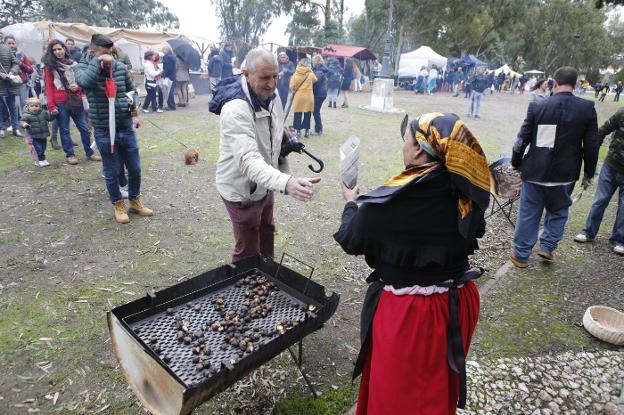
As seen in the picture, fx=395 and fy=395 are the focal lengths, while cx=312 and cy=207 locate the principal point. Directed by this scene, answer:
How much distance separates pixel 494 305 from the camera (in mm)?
4375

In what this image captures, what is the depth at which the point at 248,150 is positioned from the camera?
9.57ft

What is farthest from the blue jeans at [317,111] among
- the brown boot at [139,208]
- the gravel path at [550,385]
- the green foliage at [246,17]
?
the green foliage at [246,17]

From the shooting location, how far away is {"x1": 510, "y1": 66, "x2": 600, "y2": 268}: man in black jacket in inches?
175

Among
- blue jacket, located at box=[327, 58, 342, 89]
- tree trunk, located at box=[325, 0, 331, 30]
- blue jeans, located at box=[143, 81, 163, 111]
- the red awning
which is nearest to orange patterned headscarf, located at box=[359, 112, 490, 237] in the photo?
blue jeans, located at box=[143, 81, 163, 111]

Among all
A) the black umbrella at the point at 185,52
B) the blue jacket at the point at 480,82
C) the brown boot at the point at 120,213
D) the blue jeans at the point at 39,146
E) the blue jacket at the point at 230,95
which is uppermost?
the black umbrella at the point at 185,52

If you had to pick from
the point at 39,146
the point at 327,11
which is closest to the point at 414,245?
the point at 39,146

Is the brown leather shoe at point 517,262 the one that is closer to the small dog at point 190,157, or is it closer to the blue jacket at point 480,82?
the small dog at point 190,157

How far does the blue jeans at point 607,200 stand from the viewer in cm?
544

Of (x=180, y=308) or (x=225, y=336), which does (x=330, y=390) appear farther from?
(x=180, y=308)

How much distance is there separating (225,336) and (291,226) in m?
3.55

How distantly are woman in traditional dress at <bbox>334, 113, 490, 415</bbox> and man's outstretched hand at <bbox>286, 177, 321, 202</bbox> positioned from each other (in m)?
0.48

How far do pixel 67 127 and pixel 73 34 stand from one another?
10955 mm

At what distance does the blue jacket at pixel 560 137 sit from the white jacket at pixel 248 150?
3133 mm

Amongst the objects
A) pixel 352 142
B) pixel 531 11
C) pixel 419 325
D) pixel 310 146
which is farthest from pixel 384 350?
pixel 531 11
